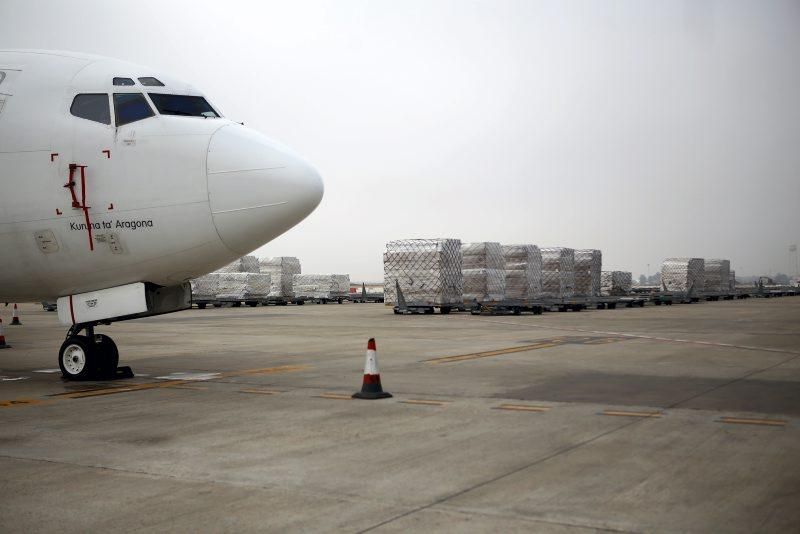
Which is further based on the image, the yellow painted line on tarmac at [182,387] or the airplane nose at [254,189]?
Answer: the yellow painted line on tarmac at [182,387]

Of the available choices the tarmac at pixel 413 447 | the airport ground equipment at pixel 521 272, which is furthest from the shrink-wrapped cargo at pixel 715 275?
the tarmac at pixel 413 447

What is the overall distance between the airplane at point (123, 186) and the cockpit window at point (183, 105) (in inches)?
0.7

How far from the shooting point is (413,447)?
716cm

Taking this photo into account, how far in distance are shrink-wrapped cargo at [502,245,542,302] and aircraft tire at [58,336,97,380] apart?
29.0m

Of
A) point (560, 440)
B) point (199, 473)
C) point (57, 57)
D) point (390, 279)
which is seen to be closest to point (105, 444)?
point (199, 473)

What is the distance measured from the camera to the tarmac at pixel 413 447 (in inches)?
200

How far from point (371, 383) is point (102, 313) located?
4588 millimetres

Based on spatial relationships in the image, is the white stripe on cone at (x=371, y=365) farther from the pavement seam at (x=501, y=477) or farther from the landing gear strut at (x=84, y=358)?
the landing gear strut at (x=84, y=358)

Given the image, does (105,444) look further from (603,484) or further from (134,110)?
(134,110)

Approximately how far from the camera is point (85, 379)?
42.2 feet

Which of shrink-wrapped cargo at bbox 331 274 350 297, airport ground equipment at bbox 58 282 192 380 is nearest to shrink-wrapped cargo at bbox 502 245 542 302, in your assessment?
shrink-wrapped cargo at bbox 331 274 350 297

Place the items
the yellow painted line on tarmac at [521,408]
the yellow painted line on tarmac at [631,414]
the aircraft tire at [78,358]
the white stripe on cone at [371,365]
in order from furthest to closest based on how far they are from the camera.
Answer: 1. the aircraft tire at [78,358]
2. the white stripe on cone at [371,365]
3. the yellow painted line on tarmac at [521,408]
4. the yellow painted line on tarmac at [631,414]

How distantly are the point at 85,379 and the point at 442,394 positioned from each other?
628cm

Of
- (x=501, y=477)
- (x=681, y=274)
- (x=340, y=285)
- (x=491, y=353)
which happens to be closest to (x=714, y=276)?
(x=681, y=274)
